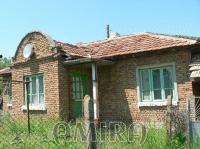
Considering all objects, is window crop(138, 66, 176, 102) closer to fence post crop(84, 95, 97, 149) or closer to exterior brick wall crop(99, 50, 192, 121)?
exterior brick wall crop(99, 50, 192, 121)

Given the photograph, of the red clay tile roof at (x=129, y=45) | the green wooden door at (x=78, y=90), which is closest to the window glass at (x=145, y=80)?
the red clay tile roof at (x=129, y=45)

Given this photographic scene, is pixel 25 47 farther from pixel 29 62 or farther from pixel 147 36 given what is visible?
pixel 147 36

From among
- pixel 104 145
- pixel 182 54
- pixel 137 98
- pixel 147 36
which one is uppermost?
pixel 147 36

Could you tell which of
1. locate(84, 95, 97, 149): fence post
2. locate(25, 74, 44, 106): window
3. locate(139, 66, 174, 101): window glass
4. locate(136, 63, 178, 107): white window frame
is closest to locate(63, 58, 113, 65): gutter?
locate(136, 63, 178, 107): white window frame

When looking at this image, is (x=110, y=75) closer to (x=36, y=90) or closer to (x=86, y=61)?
(x=86, y=61)

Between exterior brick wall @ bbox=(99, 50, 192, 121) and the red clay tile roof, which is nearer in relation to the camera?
exterior brick wall @ bbox=(99, 50, 192, 121)

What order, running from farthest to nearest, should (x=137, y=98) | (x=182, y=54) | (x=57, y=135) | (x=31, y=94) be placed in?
(x=31, y=94), (x=137, y=98), (x=182, y=54), (x=57, y=135)

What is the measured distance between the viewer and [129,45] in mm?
17125

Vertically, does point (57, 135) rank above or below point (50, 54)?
below

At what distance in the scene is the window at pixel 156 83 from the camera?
595 inches

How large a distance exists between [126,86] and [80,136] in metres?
7.64

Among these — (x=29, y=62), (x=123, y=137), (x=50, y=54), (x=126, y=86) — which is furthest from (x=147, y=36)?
(x=123, y=137)

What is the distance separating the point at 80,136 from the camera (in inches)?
354

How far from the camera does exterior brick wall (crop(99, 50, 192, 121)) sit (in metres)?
14.7
